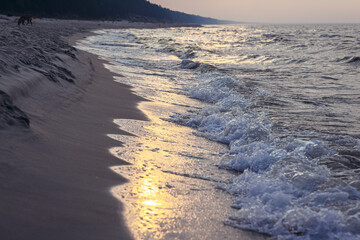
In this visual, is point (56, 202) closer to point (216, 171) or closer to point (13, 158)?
point (13, 158)

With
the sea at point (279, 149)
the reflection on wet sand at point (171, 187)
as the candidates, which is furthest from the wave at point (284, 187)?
the reflection on wet sand at point (171, 187)

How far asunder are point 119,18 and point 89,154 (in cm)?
11690

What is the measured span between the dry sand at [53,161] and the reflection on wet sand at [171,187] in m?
0.13

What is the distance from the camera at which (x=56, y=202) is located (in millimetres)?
2246

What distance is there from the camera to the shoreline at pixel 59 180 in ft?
6.52

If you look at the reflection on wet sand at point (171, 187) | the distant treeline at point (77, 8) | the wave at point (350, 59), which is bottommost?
the reflection on wet sand at point (171, 187)

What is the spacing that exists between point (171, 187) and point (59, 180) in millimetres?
853

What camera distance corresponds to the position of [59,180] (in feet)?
8.37

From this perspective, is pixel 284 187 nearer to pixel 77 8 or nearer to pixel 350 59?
pixel 350 59

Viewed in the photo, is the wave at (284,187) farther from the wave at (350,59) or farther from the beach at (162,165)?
the wave at (350,59)

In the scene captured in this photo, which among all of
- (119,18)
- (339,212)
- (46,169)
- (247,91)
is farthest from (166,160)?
(119,18)

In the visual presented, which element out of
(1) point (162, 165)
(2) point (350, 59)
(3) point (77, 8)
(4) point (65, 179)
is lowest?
(1) point (162, 165)

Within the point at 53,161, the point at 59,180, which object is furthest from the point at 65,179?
the point at 53,161

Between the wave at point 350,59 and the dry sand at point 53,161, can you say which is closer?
the dry sand at point 53,161
